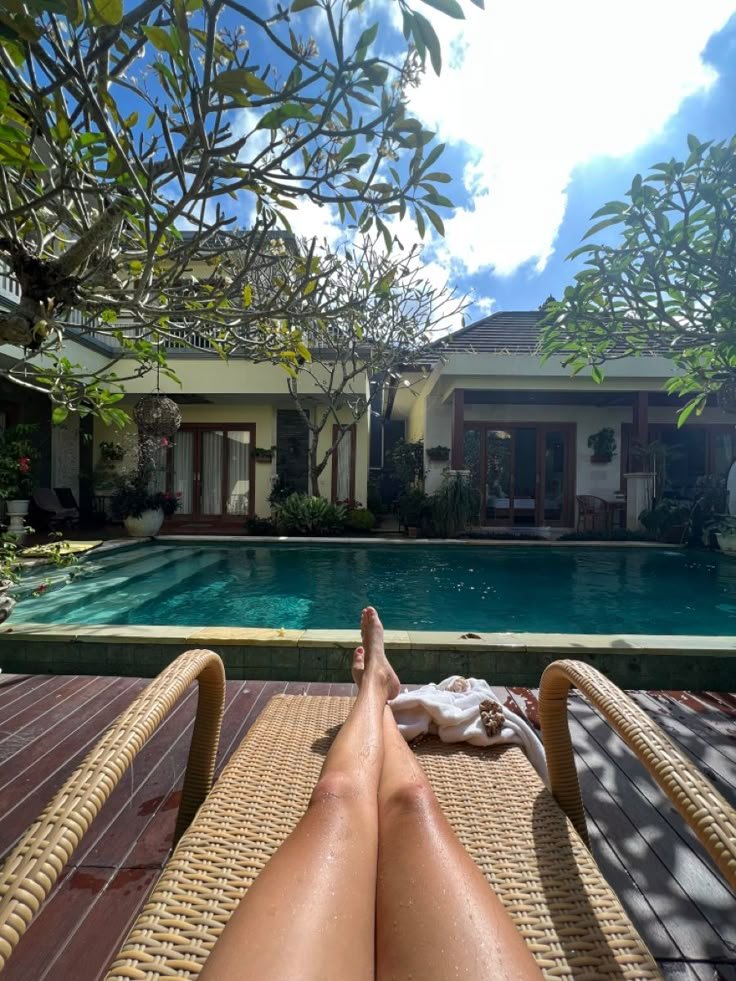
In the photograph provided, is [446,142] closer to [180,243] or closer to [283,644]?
[180,243]

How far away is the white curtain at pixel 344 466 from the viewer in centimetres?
1153

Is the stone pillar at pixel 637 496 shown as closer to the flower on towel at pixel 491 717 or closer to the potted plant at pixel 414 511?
the potted plant at pixel 414 511

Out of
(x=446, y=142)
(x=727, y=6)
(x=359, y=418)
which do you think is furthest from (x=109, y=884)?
(x=359, y=418)

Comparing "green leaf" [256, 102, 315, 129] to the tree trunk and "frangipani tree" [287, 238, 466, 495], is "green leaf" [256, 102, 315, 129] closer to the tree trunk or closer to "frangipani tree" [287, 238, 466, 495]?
"frangipani tree" [287, 238, 466, 495]

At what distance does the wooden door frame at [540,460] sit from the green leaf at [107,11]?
10841 mm

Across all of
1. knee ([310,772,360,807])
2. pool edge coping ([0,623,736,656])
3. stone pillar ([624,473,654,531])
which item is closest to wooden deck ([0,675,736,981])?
pool edge coping ([0,623,736,656])

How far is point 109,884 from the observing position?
49.7 inches

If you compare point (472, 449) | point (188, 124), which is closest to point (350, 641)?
point (188, 124)

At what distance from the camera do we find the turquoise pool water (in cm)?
494

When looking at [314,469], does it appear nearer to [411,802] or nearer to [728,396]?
[728,396]

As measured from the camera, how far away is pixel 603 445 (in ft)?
37.7

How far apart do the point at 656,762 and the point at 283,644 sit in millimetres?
2313

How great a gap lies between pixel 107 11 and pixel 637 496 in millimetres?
10742

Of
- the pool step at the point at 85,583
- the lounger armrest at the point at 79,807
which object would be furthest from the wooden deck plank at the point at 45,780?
the pool step at the point at 85,583
